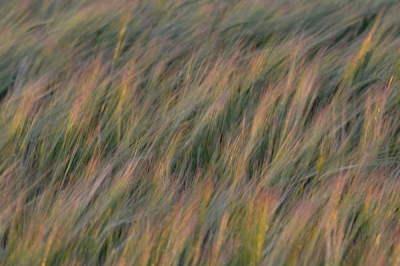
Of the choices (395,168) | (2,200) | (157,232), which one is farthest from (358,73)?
(2,200)

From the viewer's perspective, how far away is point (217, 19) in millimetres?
2516

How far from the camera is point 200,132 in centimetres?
191

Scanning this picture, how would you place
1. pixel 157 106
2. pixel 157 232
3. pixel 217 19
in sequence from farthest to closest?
pixel 217 19 < pixel 157 106 < pixel 157 232

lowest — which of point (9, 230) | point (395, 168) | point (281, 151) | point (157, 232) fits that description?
point (395, 168)

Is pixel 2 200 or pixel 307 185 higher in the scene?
pixel 2 200

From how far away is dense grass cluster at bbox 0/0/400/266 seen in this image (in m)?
1.45

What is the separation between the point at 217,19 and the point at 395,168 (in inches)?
38.4

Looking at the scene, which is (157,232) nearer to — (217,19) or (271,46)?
(271,46)

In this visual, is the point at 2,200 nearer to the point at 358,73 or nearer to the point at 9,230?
the point at 9,230

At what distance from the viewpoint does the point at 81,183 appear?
168 cm

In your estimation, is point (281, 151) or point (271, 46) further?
point (271, 46)

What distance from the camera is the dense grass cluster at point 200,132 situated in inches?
57.1

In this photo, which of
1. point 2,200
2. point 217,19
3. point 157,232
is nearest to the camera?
point 157,232

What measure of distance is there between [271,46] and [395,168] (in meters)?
0.69
